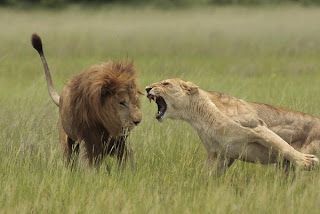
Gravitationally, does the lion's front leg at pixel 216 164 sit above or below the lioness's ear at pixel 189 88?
below

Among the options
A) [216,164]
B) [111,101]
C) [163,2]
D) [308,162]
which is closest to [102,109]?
[111,101]

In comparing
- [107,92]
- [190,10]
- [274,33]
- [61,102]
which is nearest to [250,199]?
[107,92]

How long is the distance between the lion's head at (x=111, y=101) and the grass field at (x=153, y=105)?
0.88ft

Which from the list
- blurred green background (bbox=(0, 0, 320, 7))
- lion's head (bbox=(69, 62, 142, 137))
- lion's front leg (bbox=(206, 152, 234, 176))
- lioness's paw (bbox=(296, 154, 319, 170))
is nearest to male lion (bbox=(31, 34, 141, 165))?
lion's head (bbox=(69, 62, 142, 137))

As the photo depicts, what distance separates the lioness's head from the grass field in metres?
0.34

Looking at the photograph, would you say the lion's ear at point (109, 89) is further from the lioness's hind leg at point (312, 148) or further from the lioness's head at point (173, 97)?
the lioness's hind leg at point (312, 148)

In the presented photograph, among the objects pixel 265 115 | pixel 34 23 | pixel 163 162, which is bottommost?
pixel 34 23

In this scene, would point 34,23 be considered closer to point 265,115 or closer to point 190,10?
point 190,10

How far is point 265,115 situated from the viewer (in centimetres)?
558

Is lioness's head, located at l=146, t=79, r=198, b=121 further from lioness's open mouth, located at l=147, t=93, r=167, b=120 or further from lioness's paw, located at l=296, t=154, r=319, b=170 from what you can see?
lioness's paw, located at l=296, t=154, r=319, b=170

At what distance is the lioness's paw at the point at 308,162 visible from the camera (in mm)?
5086

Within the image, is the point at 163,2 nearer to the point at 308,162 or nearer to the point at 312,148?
the point at 312,148

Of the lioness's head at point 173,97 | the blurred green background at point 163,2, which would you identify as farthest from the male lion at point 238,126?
the blurred green background at point 163,2

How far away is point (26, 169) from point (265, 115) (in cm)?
148
